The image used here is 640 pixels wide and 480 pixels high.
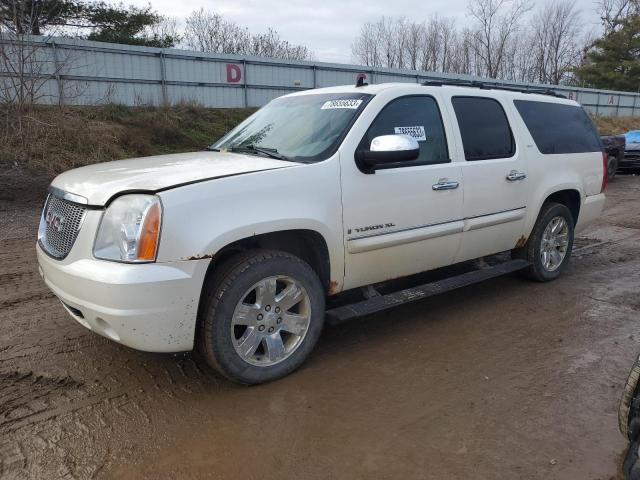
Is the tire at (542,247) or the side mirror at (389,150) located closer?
the side mirror at (389,150)

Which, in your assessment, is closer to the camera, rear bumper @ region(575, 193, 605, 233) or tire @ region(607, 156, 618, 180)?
rear bumper @ region(575, 193, 605, 233)

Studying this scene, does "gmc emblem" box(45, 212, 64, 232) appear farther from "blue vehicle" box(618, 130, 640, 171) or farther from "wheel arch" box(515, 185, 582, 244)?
"blue vehicle" box(618, 130, 640, 171)

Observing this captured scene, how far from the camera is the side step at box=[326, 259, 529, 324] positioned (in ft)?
12.1

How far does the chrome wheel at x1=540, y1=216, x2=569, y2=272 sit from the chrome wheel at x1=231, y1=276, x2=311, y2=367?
3136mm

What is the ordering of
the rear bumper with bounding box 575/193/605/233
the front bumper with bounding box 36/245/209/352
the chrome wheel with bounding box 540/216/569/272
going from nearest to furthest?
the front bumper with bounding box 36/245/209/352, the chrome wheel with bounding box 540/216/569/272, the rear bumper with bounding box 575/193/605/233

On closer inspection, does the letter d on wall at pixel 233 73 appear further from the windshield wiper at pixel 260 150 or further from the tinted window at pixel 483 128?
the windshield wiper at pixel 260 150

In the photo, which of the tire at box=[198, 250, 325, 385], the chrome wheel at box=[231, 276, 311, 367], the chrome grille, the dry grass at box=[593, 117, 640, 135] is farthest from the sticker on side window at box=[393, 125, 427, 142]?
the dry grass at box=[593, 117, 640, 135]

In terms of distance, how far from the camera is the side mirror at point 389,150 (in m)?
3.53

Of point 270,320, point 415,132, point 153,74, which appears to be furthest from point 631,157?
point 270,320

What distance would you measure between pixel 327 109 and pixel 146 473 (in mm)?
2798

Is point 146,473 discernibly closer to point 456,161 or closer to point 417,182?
point 417,182

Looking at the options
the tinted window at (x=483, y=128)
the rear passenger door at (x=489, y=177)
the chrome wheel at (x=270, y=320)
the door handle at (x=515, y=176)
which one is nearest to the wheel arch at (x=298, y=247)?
the chrome wheel at (x=270, y=320)

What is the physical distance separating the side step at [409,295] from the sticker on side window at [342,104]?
1470 millimetres

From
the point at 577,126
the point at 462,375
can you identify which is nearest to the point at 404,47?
the point at 577,126
